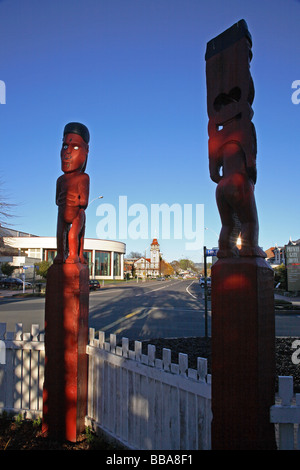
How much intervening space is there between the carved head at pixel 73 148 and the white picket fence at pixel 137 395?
84.3 inches

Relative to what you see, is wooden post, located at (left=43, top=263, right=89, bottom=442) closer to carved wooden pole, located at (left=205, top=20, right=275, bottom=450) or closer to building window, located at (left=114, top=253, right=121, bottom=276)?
carved wooden pole, located at (left=205, top=20, right=275, bottom=450)

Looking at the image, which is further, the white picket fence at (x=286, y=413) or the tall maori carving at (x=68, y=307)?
the tall maori carving at (x=68, y=307)

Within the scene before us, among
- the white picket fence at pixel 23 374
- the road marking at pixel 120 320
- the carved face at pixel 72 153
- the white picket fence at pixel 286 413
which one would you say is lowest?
the road marking at pixel 120 320

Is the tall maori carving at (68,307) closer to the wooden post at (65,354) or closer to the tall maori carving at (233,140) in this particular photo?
the wooden post at (65,354)

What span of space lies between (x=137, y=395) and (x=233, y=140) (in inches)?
100

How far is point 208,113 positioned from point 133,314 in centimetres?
1231

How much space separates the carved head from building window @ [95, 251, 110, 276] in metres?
55.2

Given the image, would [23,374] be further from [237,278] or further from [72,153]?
[237,278]

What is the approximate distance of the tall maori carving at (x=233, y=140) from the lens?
7.45ft

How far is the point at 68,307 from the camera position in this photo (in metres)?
3.78

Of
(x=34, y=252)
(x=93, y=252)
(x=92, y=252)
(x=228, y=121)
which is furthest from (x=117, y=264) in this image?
(x=228, y=121)

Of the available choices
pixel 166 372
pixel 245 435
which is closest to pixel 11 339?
pixel 166 372

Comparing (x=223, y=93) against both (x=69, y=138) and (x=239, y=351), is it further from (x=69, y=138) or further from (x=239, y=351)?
(x=69, y=138)

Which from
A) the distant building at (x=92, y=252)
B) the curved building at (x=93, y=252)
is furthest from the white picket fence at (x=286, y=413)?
the curved building at (x=93, y=252)
